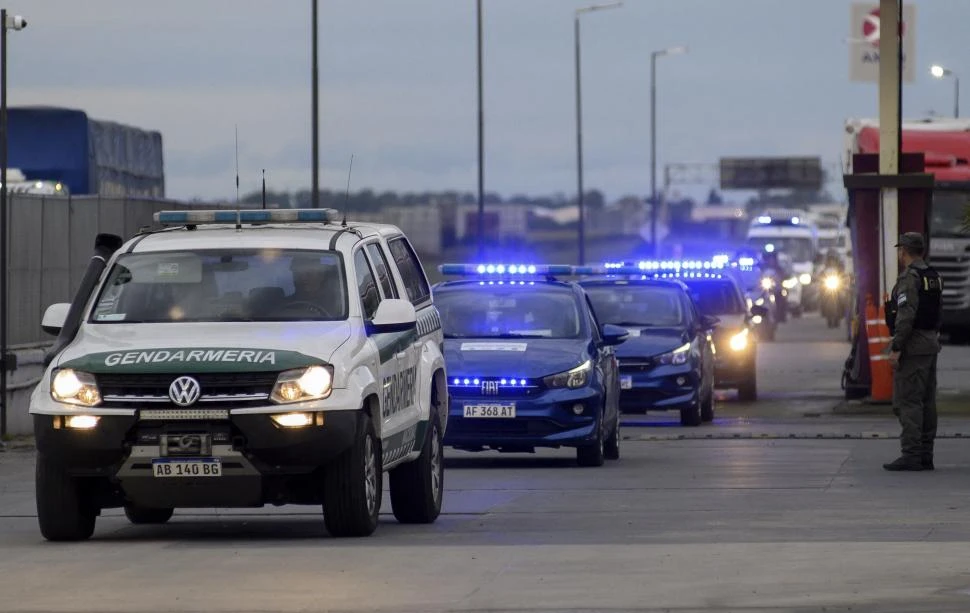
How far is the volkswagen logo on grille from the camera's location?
1223 cm

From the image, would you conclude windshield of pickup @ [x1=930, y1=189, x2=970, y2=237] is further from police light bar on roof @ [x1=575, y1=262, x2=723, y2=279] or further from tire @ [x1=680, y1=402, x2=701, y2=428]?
tire @ [x1=680, y1=402, x2=701, y2=428]

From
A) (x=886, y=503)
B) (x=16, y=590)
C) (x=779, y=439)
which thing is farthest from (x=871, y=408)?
(x=16, y=590)

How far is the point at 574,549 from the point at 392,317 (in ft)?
5.88

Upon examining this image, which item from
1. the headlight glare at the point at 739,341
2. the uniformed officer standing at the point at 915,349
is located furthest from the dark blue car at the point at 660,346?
the uniformed officer standing at the point at 915,349

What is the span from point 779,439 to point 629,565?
11441 mm

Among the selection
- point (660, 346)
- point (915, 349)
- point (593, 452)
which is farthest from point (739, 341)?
point (915, 349)

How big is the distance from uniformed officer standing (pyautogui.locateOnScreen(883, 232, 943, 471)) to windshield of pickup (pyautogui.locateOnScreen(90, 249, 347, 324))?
6307 millimetres

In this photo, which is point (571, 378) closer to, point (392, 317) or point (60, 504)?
point (392, 317)

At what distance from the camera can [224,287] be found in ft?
43.6

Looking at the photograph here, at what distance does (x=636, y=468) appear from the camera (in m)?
19.1

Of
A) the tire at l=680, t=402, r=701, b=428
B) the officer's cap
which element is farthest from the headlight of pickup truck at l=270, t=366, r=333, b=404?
the tire at l=680, t=402, r=701, b=428

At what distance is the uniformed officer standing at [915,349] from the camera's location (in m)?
18.2

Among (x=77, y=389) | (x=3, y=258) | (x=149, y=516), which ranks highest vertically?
(x=3, y=258)

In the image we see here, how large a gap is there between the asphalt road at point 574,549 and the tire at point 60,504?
138 mm
